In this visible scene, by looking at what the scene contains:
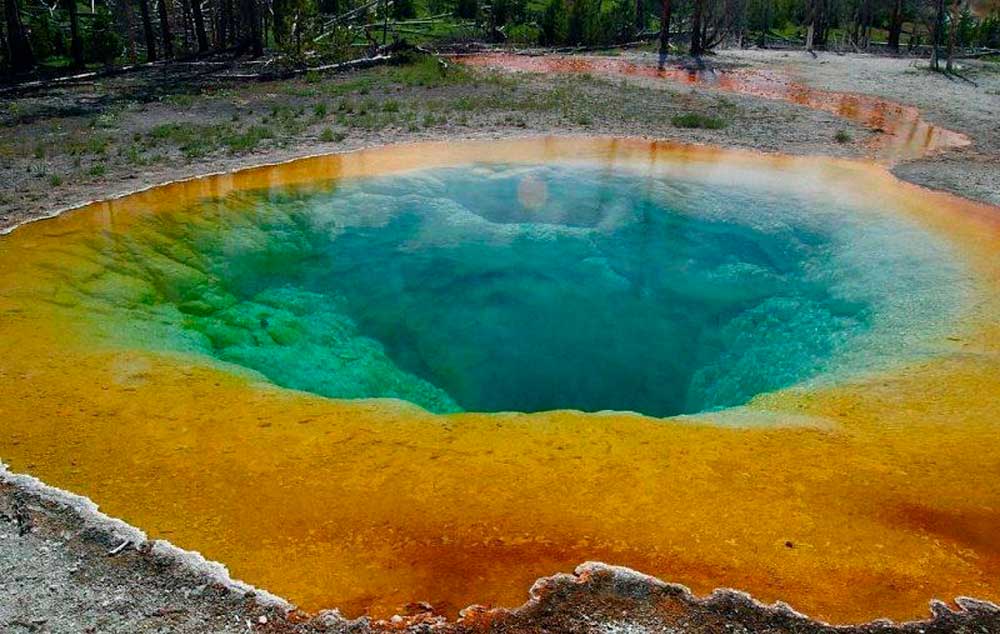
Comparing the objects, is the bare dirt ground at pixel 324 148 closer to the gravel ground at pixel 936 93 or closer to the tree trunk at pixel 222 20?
the gravel ground at pixel 936 93

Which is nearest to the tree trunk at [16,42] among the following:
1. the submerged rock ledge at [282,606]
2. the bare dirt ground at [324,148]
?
the bare dirt ground at [324,148]

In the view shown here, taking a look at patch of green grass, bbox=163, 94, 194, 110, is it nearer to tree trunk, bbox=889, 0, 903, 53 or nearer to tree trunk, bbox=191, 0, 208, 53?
tree trunk, bbox=191, 0, 208, 53

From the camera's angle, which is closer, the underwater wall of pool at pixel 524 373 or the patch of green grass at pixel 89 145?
the underwater wall of pool at pixel 524 373

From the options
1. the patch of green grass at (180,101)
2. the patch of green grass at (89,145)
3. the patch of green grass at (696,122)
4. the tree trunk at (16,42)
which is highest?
the tree trunk at (16,42)

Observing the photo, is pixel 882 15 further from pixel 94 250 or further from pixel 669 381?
pixel 94 250

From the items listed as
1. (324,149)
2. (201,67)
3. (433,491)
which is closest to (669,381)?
(433,491)

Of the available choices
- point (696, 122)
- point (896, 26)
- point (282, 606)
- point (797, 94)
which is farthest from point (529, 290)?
point (896, 26)

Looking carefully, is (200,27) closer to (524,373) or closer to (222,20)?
(222,20)
